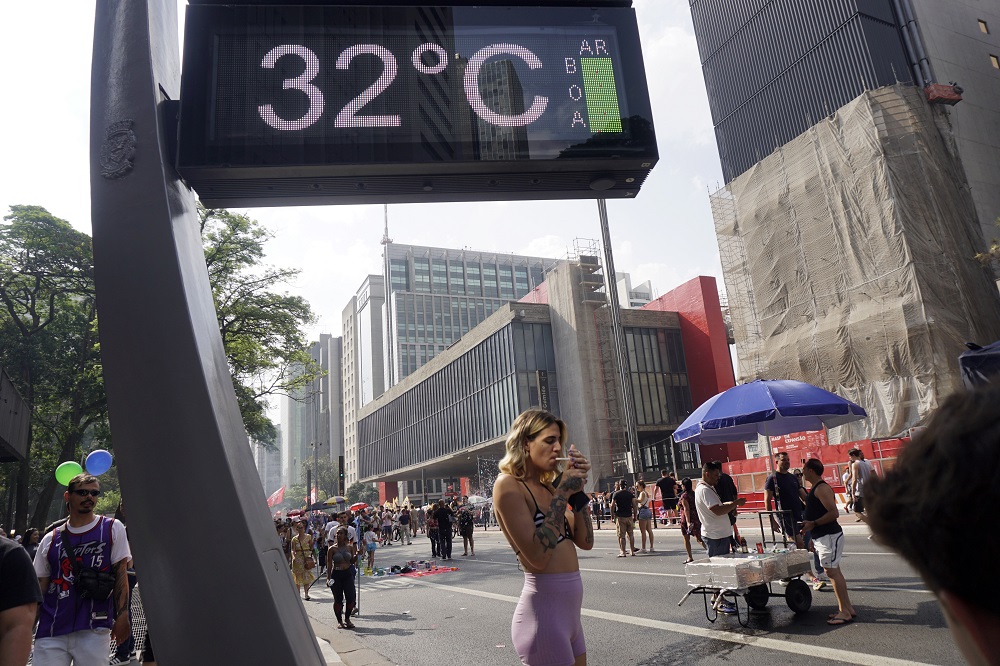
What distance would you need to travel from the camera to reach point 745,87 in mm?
39844

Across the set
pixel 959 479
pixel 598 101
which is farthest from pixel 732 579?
pixel 959 479

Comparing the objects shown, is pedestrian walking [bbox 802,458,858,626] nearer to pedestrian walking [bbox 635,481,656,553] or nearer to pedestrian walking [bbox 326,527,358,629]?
pedestrian walking [bbox 326,527,358,629]

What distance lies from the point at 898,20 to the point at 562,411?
104 ft

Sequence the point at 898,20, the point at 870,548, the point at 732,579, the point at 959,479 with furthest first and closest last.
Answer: the point at 898,20, the point at 870,548, the point at 732,579, the point at 959,479

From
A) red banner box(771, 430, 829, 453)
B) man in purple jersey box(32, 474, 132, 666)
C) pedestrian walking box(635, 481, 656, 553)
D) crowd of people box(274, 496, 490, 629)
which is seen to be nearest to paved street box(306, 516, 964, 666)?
crowd of people box(274, 496, 490, 629)

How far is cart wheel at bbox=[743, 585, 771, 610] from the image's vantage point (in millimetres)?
7863

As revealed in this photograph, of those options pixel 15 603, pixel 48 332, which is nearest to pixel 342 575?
pixel 15 603

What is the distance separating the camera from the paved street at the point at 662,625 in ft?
19.8

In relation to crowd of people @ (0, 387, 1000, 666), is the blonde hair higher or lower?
higher

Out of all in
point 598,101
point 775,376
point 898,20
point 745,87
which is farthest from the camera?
point 745,87

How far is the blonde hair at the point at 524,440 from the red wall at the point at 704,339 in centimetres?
4886

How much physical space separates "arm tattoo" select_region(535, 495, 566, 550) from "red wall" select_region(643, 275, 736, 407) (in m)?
49.1

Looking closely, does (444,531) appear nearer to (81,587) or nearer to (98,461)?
(98,461)

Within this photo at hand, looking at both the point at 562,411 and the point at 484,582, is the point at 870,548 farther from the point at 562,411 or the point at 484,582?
the point at 562,411
